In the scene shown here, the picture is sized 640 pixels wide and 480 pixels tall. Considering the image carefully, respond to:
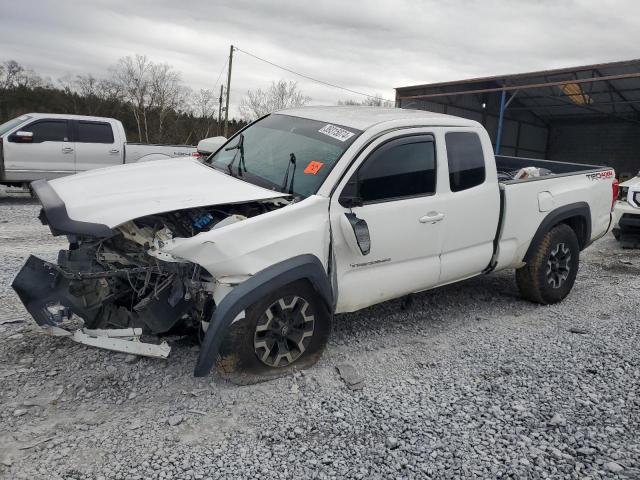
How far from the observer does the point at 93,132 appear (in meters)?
11.1

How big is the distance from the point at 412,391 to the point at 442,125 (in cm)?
211

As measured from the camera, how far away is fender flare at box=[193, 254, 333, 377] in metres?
2.89

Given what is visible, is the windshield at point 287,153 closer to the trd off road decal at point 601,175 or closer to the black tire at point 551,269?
the black tire at point 551,269

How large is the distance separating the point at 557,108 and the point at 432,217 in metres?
26.2

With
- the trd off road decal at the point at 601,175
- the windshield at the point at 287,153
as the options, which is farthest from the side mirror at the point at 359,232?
the trd off road decal at the point at 601,175

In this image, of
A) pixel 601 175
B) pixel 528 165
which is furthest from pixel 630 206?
pixel 601 175

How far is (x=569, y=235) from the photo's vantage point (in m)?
5.24

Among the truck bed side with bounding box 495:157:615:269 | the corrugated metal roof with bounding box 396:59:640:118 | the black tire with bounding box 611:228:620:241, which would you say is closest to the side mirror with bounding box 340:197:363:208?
the truck bed side with bounding box 495:157:615:269

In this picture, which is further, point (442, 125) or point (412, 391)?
point (442, 125)

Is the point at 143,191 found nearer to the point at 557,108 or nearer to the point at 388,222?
the point at 388,222

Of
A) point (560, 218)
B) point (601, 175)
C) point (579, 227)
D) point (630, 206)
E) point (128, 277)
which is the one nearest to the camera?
point (128, 277)

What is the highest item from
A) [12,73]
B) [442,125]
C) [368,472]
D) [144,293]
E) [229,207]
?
[12,73]

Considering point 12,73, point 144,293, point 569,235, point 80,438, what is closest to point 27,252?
point 144,293

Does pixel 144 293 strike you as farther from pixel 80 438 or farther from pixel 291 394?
pixel 291 394
